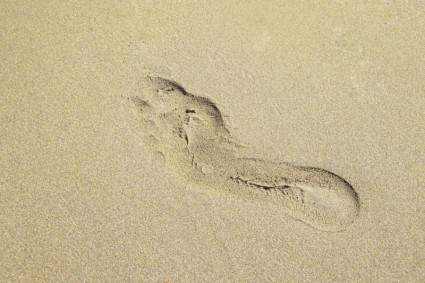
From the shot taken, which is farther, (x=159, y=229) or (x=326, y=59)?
(x=326, y=59)

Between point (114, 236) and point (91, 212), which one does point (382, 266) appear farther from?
point (91, 212)

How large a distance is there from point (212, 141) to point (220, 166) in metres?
0.11

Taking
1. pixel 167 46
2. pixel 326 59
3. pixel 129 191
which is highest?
pixel 326 59

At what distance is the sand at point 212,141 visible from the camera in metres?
1.63

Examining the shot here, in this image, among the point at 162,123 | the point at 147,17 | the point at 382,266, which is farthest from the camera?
the point at 147,17

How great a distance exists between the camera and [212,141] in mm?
1752

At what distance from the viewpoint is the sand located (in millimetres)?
1635

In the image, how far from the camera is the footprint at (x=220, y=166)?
1669mm

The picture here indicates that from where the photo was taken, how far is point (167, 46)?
1838 millimetres

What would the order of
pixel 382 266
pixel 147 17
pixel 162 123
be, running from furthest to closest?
pixel 147 17 → pixel 162 123 → pixel 382 266

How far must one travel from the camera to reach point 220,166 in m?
1.73

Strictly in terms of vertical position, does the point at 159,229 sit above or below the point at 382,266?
below

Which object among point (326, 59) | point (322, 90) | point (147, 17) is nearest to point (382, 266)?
point (322, 90)

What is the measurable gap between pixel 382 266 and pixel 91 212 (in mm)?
1163
